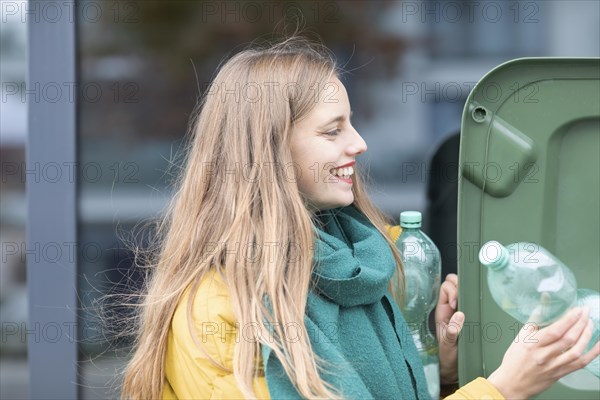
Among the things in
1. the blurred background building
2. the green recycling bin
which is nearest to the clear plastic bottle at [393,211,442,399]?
the green recycling bin

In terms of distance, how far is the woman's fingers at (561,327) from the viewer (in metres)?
1.55

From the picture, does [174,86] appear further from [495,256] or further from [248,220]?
[495,256]

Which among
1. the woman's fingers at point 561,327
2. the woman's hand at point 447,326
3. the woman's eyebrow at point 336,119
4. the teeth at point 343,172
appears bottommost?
the woman's hand at point 447,326

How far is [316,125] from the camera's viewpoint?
5.86 feet

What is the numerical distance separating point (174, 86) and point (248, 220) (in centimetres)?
121

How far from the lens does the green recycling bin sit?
189 cm

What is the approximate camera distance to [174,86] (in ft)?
9.25

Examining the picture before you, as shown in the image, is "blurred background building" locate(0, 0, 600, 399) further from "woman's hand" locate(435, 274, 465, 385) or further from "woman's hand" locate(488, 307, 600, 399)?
"woman's hand" locate(488, 307, 600, 399)

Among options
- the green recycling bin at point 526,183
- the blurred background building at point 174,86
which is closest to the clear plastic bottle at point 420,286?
the green recycling bin at point 526,183

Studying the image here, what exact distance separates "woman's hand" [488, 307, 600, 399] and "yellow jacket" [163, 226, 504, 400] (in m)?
0.04

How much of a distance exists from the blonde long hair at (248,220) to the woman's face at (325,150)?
1.2 inches

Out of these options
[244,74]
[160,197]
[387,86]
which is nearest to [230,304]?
[244,74]

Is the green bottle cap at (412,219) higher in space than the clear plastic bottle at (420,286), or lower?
higher

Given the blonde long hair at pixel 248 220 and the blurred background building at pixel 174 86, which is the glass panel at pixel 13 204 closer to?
the blurred background building at pixel 174 86
